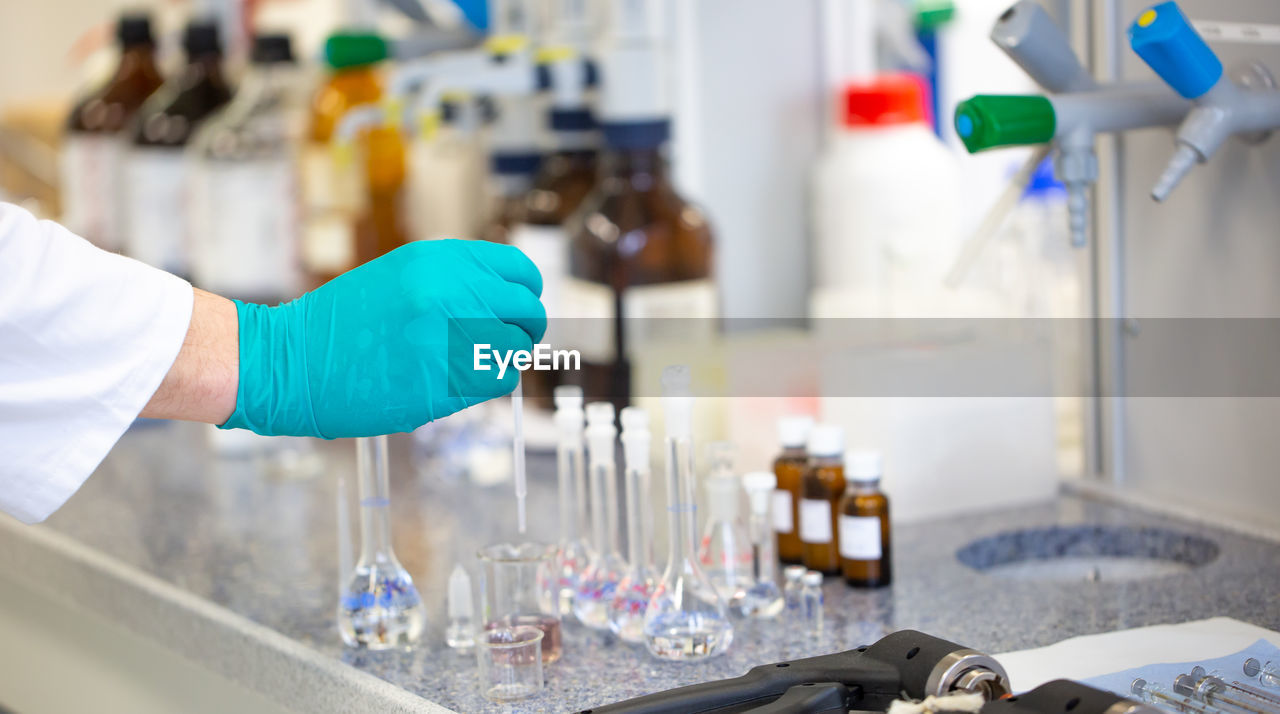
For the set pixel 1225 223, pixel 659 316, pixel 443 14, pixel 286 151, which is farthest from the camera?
pixel 443 14

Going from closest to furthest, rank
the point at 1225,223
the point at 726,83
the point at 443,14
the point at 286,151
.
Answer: the point at 1225,223 < the point at 726,83 < the point at 286,151 < the point at 443,14

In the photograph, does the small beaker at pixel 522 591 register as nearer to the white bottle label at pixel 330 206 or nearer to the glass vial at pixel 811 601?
the glass vial at pixel 811 601

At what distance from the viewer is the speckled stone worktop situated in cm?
99

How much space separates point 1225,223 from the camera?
1.25m

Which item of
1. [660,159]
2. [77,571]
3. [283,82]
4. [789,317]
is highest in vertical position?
[283,82]

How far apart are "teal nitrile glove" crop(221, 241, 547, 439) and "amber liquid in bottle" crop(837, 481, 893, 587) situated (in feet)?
1.04

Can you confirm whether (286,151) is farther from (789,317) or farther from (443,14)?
(789,317)

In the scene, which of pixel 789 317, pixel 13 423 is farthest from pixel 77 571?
pixel 789 317

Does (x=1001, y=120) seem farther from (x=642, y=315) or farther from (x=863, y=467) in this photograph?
(x=642, y=315)

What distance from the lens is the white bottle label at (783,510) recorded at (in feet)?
3.95

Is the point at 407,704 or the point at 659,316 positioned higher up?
the point at 659,316

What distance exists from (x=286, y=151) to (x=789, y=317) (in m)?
0.81

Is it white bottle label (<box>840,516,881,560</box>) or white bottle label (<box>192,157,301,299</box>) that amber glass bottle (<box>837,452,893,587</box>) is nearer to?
white bottle label (<box>840,516,881,560</box>)

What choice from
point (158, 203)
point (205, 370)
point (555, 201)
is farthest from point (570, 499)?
point (158, 203)
